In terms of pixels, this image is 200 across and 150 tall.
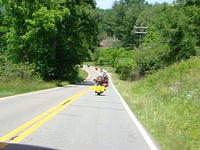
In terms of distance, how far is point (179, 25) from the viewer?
5112cm

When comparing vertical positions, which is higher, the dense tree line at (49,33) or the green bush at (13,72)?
the dense tree line at (49,33)

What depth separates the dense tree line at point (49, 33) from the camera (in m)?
46.9

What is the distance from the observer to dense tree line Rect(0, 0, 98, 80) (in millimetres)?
46906

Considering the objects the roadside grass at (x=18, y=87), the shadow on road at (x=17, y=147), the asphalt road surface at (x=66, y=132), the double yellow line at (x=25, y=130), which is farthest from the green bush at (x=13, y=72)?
the shadow on road at (x=17, y=147)

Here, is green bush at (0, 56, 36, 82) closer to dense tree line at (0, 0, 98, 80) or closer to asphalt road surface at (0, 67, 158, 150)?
dense tree line at (0, 0, 98, 80)

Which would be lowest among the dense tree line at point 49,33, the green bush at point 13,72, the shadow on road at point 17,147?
the green bush at point 13,72

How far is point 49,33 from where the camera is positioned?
48.4 metres

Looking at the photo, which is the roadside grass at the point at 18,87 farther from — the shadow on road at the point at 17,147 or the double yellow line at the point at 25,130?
the shadow on road at the point at 17,147

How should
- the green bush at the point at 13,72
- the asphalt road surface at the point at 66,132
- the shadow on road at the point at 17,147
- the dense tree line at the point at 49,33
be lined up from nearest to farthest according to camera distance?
the shadow on road at the point at 17,147 → the asphalt road surface at the point at 66,132 → the green bush at the point at 13,72 → the dense tree line at the point at 49,33

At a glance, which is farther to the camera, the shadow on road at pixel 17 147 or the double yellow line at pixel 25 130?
the double yellow line at pixel 25 130

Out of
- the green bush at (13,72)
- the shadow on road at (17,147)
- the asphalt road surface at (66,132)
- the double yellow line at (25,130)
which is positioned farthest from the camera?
the green bush at (13,72)

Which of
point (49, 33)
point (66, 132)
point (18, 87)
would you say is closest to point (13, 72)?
point (18, 87)

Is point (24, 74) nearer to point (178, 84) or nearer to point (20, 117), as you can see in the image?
point (178, 84)

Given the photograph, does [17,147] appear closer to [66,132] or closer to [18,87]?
[66,132]
